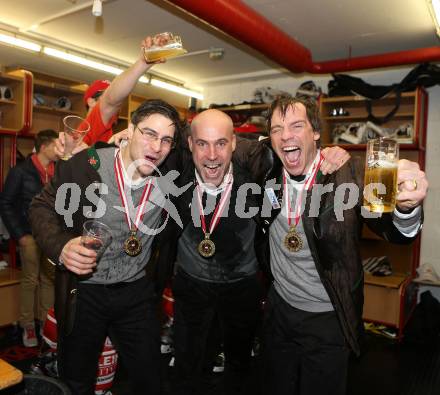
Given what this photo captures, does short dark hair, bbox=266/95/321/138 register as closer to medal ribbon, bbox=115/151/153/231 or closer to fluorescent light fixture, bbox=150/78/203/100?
medal ribbon, bbox=115/151/153/231

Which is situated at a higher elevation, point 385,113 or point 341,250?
point 385,113

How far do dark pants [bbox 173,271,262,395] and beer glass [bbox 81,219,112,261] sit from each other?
3.09 feet

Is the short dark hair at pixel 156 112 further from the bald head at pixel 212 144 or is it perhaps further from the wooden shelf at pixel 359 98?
the wooden shelf at pixel 359 98

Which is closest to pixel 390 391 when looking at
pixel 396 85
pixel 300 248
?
pixel 300 248

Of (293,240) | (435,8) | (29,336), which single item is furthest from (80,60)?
(293,240)

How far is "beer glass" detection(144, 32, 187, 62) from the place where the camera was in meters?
2.11

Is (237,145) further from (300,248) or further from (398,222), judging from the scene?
(398,222)

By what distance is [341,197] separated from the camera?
2016mm

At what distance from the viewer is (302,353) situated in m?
2.12

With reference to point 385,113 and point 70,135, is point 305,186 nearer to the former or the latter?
point 70,135

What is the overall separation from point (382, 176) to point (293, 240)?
738mm

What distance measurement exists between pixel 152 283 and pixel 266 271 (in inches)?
26.7

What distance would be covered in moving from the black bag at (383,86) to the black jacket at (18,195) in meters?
4.01

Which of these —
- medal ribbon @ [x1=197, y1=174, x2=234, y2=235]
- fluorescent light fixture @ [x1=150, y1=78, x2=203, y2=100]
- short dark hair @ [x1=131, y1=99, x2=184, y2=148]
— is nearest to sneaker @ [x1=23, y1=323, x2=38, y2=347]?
medal ribbon @ [x1=197, y1=174, x2=234, y2=235]
